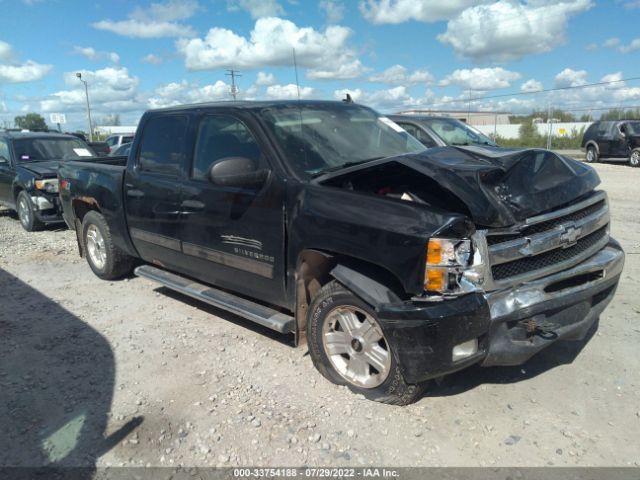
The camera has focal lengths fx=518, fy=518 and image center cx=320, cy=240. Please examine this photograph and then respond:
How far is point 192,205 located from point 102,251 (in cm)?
238

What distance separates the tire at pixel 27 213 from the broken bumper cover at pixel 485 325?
8483mm

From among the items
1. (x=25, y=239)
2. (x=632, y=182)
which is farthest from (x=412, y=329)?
(x=632, y=182)

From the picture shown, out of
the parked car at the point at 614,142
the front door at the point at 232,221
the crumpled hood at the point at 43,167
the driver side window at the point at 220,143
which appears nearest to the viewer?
the front door at the point at 232,221

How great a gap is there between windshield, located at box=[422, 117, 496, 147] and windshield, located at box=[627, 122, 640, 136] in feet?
43.7

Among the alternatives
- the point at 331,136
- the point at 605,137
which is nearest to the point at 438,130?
the point at 331,136

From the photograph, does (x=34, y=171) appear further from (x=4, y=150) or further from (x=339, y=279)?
(x=339, y=279)

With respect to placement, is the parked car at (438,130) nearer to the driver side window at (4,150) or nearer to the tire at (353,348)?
the tire at (353,348)

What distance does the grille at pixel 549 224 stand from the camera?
2.98 m

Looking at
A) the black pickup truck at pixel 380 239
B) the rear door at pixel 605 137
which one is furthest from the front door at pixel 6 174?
the rear door at pixel 605 137

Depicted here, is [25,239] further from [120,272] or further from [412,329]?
[412,329]

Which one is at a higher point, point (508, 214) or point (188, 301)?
point (508, 214)

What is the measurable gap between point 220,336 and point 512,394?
7.92ft

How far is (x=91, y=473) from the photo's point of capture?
9.20ft

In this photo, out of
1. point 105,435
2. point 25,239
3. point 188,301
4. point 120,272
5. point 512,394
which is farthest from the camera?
point 25,239
